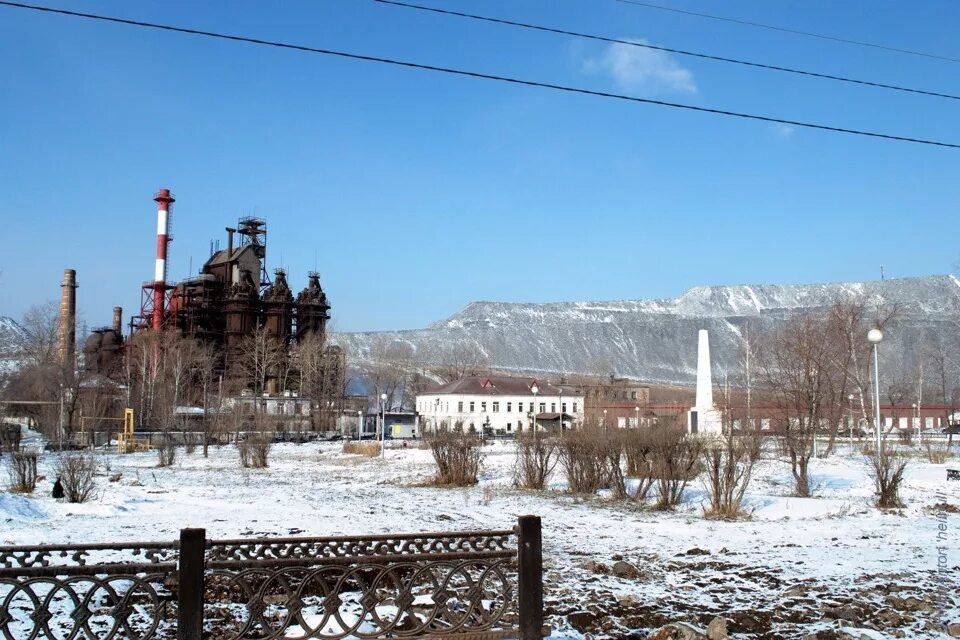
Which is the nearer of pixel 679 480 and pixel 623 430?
pixel 679 480

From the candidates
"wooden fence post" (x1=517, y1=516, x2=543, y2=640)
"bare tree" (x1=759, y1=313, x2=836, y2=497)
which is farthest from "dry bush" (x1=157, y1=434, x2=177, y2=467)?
"wooden fence post" (x1=517, y1=516, x2=543, y2=640)

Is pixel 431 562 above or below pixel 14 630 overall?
above

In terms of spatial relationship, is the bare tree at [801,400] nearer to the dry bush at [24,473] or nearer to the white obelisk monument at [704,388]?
the white obelisk monument at [704,388]

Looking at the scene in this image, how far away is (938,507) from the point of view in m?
14.3

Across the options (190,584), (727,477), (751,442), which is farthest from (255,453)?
(190,584)

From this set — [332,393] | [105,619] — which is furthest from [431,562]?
[332,393]

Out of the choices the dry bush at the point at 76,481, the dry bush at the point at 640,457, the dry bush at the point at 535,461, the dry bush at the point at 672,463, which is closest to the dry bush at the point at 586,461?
the dry bush at the point at 640,457

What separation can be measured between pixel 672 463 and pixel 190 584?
1269 centimetres

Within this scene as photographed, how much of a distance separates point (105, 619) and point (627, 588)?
477 centimetres

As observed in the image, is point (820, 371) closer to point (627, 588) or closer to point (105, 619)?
point (627, 588)

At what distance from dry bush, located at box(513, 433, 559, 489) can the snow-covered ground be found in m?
0.52

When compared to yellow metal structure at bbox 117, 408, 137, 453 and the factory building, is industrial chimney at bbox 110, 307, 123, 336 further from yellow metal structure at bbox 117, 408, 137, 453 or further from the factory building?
yellow metal structure at bbox 117, 408, 137, 453

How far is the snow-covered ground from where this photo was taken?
7098 millimetres

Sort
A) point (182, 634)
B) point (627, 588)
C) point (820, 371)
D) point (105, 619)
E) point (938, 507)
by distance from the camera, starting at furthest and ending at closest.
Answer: point (820, 371) < point (938, 507) < point (627, 588) < point (105, 619) < point (182, 634)
